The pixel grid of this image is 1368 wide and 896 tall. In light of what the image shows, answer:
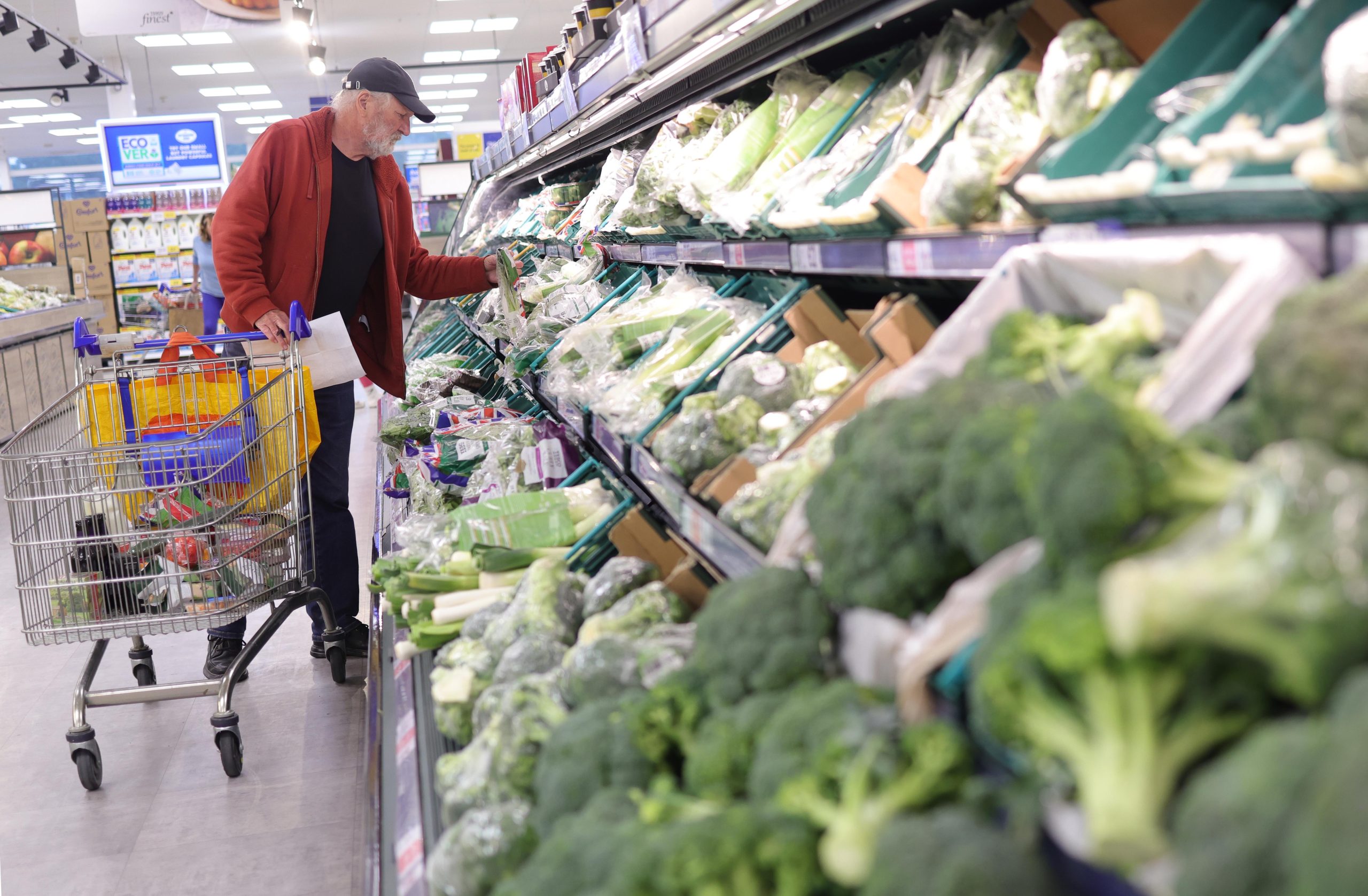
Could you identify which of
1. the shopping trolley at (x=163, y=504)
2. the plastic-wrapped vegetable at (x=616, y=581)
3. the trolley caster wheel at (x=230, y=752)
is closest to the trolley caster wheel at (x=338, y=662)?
the shopping trolley at (x=163, y=504)

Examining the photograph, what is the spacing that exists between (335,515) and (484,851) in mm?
2579

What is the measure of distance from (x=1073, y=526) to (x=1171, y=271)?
0.40 m

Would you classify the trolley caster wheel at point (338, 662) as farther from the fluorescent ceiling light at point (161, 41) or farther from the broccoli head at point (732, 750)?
the fluorescent ceiling light at point (161, 41)

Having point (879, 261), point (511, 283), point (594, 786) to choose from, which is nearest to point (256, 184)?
point (511, 283)

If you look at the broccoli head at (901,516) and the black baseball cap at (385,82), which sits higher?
the black baseball cap at (385,82)

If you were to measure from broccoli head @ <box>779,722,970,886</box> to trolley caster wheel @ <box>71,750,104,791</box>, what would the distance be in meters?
2.77

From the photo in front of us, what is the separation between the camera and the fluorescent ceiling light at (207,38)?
13.8 meters

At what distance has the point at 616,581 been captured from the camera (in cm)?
186

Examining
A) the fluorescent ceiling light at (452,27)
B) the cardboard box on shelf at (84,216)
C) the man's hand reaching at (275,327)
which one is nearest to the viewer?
the man's hand reaching at (275,327)

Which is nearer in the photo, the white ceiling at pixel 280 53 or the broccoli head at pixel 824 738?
the broccoli head at pixel 824 738

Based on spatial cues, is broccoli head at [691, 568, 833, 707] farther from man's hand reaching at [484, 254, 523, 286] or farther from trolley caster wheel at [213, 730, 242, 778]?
man's hand reaching at [484, 254, 523, 286]

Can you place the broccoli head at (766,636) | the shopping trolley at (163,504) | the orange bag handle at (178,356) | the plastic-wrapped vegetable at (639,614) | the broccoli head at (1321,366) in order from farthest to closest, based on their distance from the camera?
the orange bag handle at (178,356), the shopping trolley at (163,504), the plastic-wrapped vegetable at (639,614), the broccoli head at (766,636), the broccoli head at (1321,366)

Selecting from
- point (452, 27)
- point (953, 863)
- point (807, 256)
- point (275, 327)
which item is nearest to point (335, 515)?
point (275, 327)

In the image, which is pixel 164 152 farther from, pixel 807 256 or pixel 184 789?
pixel 807 256
